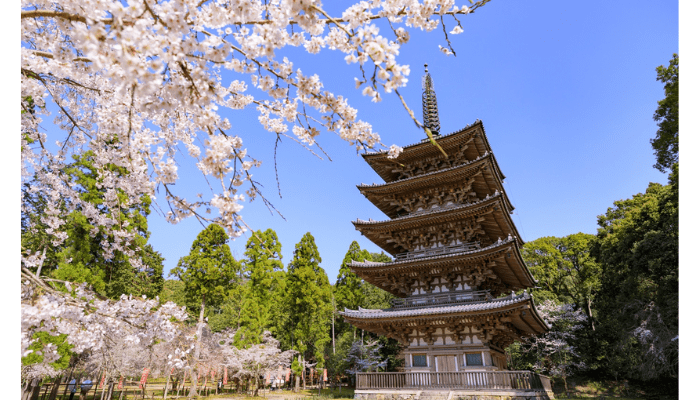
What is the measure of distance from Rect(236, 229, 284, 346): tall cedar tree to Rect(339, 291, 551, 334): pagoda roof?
9076 millimetres

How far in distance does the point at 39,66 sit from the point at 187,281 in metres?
20.5

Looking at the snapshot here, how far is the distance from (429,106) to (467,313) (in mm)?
10711

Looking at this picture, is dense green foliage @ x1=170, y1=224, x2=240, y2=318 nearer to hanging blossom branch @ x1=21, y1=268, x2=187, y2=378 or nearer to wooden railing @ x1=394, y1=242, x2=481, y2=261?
wooden railing @ x1=394, y1=242, x2=481, y2=261

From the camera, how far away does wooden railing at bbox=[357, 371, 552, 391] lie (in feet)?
31.6

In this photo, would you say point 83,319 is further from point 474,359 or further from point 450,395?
point 474,359

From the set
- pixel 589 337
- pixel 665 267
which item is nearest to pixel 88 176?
pixel 665 267

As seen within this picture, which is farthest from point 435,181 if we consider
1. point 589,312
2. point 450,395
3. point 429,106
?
point 589,312

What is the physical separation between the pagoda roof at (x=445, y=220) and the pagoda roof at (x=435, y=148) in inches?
89.8

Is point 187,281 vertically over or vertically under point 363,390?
over

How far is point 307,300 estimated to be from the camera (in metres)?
23.0

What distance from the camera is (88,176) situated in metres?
15.2

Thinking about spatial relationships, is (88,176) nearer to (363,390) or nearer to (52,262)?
(52,262)

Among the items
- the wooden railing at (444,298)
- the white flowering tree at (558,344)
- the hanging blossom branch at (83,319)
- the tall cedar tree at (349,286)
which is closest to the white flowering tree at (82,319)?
the hanging blossom branch at (83,319)

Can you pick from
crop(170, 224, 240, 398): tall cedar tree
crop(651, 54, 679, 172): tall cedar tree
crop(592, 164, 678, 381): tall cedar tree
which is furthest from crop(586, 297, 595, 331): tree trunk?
crop(170, 224, 240, 398): tall cedar tree
